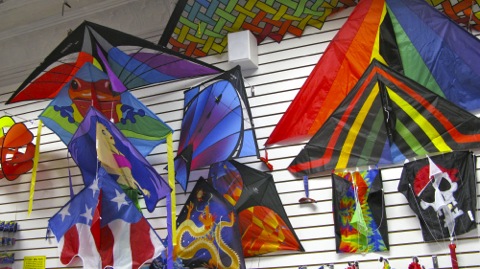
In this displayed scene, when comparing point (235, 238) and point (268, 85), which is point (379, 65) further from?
point (235, 238)

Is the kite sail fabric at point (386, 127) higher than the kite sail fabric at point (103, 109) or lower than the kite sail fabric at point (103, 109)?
lower

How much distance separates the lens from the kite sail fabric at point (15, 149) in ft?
17.5

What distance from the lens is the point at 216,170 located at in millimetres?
4586

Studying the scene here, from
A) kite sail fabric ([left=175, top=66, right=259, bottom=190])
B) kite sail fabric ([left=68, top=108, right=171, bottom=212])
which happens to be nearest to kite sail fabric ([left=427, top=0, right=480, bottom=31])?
kite sail fabric ([left=175, top=66, right=259, bottom=190])

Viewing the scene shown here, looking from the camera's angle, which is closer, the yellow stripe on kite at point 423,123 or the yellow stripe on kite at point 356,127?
the yellow stripe on kite at point 423,123

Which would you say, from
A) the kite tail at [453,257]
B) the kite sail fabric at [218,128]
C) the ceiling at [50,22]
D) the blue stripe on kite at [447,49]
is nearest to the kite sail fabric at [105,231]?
the kite sail fabric at [218,128]

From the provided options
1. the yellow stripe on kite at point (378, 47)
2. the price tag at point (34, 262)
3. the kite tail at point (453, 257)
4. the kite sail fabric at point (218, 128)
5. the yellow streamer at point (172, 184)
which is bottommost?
the kite tail at point (453, 257)

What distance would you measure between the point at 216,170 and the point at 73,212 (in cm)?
126

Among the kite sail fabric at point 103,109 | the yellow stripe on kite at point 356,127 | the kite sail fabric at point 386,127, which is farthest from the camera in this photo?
the kite sail fabric at point 103,109

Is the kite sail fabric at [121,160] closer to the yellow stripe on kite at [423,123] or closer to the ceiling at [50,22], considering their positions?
the ceiling at [50,22]

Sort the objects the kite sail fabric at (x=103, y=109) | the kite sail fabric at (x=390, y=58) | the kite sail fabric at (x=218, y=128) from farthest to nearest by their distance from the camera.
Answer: the kite sail fabric at (x=103, y=109) → the kite sail fabric at (x=218, y=128) → the kite sail fabric at (x=390, y=58)

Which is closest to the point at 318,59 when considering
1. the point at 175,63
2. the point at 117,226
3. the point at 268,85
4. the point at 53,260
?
the point at 268,85

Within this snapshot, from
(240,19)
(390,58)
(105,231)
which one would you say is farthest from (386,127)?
(105,231)

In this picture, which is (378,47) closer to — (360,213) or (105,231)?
(360,213)
